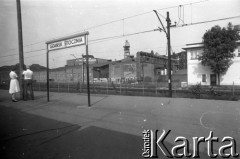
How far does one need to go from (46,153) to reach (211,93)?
1358 cm

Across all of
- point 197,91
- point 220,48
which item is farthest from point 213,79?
point 197,91

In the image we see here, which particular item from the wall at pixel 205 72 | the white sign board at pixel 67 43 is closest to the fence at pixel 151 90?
the wall at pixel 205 72

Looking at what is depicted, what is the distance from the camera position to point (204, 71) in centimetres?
3117

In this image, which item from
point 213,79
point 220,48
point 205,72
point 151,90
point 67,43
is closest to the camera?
point 67,43

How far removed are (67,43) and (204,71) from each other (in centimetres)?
2740

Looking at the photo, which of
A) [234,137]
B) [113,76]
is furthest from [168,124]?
[113,76]

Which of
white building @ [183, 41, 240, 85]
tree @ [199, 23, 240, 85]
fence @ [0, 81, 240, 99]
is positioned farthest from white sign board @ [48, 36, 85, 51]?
white building @ [183, 41, 240, 85]

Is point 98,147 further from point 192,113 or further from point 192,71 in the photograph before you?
point 192,71

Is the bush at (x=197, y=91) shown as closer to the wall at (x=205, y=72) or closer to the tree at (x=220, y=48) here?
the tree at (x=220, y=48)

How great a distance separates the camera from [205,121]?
5.83 m

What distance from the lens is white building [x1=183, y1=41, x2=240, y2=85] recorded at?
2825 centimetres

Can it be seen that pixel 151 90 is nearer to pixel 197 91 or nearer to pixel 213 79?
pixel 197 91

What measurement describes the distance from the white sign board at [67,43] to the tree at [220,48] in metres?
24.9

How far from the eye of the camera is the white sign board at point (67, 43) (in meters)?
8.88
